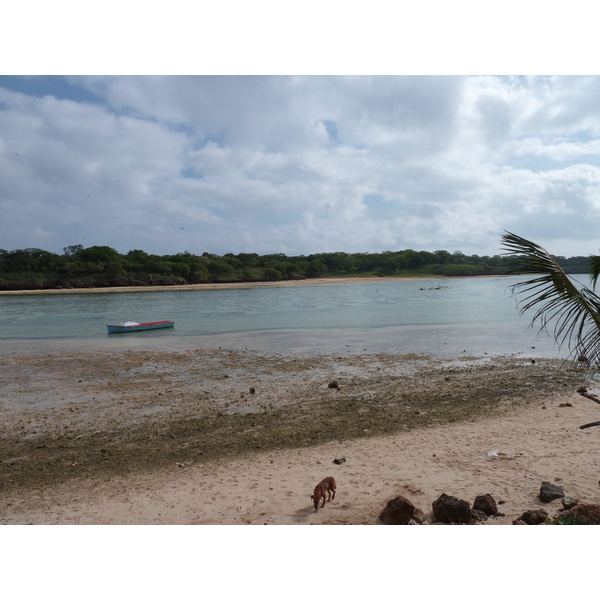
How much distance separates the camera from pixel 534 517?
4.33 meters

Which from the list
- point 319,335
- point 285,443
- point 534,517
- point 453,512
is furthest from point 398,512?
point 319,335

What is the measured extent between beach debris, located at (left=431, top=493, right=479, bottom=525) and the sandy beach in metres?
0.26

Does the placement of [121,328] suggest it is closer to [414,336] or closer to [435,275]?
[414,336]

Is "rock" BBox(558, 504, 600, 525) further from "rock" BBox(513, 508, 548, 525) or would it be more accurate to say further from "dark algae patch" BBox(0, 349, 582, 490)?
"dark algae patch" BBox(0, 349, 582, 490)

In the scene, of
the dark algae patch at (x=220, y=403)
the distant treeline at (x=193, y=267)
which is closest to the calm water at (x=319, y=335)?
the dark algae patch at (x=220, y=403)

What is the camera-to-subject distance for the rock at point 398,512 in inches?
176

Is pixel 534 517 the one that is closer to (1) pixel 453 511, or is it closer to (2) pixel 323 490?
(1) pixel 453 511

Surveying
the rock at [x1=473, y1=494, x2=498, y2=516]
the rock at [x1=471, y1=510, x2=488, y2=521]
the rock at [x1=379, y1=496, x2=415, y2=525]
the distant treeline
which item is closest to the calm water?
the rock at [x1=473, y1=494, x2=498, y2=516]

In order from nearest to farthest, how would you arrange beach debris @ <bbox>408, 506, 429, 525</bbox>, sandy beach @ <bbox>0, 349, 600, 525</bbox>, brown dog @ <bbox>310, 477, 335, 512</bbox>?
beach debris @ <bbox>408, 506, 429, 525</bbox> < brown dog @ <bbox>310, 477, 335, 512</bbox> < sandy beach @ <bbox>0, 349, 600, 525</bbox>

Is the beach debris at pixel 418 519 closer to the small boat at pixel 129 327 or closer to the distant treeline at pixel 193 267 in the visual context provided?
the small boat at pixel 129 327

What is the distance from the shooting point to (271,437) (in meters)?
7.33

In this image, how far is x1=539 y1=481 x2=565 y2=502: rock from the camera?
190 inches

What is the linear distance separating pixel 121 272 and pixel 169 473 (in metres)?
91.1

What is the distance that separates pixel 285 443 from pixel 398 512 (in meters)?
2.84
